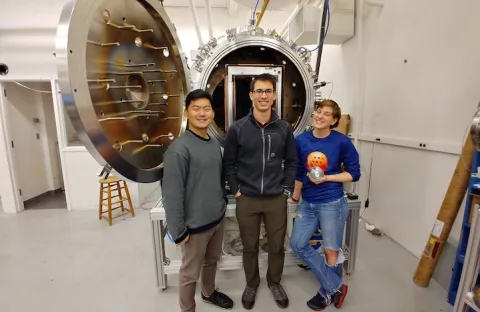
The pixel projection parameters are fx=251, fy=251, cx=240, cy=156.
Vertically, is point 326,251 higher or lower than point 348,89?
lower

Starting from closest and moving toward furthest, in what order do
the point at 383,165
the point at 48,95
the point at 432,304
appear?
1. the point at 432,304
2. the point at 383,165
3. the point at 48,95

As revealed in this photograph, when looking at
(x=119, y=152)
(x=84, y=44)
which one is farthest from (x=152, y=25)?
(x=119, y=152)

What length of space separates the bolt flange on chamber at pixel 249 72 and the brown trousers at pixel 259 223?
501 mm

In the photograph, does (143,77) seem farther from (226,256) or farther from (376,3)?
(376,3)

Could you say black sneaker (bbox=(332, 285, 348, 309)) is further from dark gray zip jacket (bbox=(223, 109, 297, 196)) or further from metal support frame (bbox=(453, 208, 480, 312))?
dark gray zip jacket (bbox=(223, 109, 297, 196))

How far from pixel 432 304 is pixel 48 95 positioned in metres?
4.62

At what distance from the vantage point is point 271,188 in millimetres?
1266

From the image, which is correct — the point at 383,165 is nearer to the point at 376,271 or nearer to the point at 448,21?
the point at 376,271

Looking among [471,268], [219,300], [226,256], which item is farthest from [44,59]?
[471,268]

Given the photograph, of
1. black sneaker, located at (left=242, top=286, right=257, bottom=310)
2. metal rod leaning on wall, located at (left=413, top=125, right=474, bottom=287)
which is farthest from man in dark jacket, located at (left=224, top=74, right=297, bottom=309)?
metal rod leaning on wall, located at (left=413, top=125, right=474, bottom=287)

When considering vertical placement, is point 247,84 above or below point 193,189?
above

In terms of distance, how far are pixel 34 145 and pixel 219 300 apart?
11.0ft

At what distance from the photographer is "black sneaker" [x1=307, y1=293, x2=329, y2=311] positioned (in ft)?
4.54

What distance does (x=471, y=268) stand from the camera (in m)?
0.97
